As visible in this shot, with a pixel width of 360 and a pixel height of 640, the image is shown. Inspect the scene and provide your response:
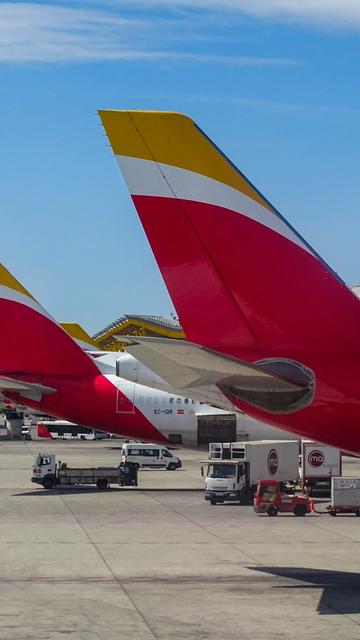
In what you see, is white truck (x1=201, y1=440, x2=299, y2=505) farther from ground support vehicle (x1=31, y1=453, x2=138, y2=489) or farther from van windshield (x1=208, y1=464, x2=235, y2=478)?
ground support vehicle (x1=31, y1=453, x2=138, y2=489)

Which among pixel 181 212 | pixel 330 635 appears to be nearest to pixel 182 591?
pixel 330 635

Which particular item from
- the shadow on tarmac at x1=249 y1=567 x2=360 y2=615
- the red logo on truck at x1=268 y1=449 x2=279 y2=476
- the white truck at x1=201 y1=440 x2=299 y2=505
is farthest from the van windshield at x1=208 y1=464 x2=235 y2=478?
the shadow on tarmac at x1=249 y1=567 x2=360 y2=615

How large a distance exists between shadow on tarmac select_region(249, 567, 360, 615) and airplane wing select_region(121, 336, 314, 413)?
4636 mm

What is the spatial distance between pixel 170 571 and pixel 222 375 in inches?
370

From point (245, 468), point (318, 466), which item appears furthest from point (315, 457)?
point (245, 468)

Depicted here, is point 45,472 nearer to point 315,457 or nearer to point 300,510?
point 315,457

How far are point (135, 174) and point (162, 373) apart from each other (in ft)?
17.5

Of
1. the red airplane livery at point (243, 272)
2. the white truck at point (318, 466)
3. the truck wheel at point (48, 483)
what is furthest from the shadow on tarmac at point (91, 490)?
the red airplane livery at point (243, 272)

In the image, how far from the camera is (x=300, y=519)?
45.4 metres

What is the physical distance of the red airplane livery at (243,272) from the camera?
2583 cm

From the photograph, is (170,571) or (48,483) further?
(48,483)

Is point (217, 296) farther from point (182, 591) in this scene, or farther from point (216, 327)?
point (182, 591)

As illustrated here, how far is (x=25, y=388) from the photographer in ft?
188

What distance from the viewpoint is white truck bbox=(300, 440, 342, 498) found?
54.8m
